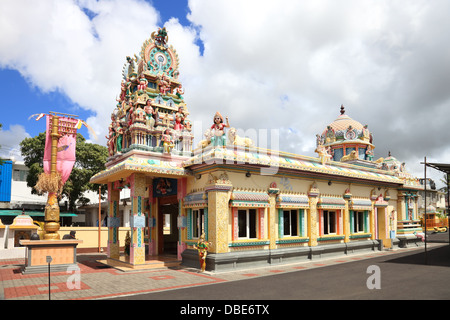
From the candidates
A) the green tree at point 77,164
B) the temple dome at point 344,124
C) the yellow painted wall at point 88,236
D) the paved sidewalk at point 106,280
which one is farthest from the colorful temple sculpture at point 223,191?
the green tree at point 77,164

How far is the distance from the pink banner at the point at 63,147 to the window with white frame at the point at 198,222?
247 inches

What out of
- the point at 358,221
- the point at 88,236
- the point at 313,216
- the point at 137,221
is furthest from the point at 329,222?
the point at 88,236

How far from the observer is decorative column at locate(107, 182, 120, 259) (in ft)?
61.9

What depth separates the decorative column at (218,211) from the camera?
14461mm

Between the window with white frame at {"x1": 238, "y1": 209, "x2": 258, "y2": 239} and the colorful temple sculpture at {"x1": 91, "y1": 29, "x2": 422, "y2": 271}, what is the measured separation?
0.15 feet

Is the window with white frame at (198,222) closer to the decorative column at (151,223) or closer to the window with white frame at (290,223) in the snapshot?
the window with white frame at (290,223)

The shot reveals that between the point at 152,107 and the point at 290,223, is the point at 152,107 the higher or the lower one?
the higher one

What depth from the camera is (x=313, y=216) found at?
1798cm

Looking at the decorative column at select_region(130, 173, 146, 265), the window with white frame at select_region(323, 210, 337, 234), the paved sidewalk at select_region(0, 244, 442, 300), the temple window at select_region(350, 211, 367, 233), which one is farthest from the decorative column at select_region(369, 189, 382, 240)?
the decorative column at select_region(130, 173, 146, 265)

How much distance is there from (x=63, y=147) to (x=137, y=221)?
5316 mm

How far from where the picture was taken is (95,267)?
1639 cm

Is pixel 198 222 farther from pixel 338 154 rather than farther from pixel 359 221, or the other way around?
pixel 338 154

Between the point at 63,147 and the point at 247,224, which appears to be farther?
the point at 63,147
